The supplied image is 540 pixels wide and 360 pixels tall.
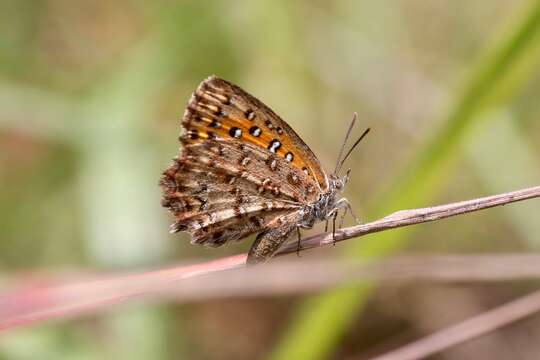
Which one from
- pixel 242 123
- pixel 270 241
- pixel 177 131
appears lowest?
pixel 270 241

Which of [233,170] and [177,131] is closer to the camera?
[233,170]

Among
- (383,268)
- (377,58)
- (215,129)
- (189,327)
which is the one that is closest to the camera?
(383,268)

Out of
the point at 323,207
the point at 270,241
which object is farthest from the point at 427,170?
the point at 270,241

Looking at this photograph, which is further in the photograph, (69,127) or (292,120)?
(292,120)

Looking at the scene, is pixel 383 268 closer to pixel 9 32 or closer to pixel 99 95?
pixel 99 95

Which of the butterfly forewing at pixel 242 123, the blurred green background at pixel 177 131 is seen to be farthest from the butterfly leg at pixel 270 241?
the blurred green background at pixel 177 131

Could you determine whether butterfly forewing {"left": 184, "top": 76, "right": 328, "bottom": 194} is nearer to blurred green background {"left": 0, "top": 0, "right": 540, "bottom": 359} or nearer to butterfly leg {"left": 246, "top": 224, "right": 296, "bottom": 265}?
butterfly leg {"left": 246, "top": 224, "right": 296, "bottom": 265}

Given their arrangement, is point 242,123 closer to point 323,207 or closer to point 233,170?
point 233,170

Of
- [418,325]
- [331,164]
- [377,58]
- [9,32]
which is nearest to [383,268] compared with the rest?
[418,325]
